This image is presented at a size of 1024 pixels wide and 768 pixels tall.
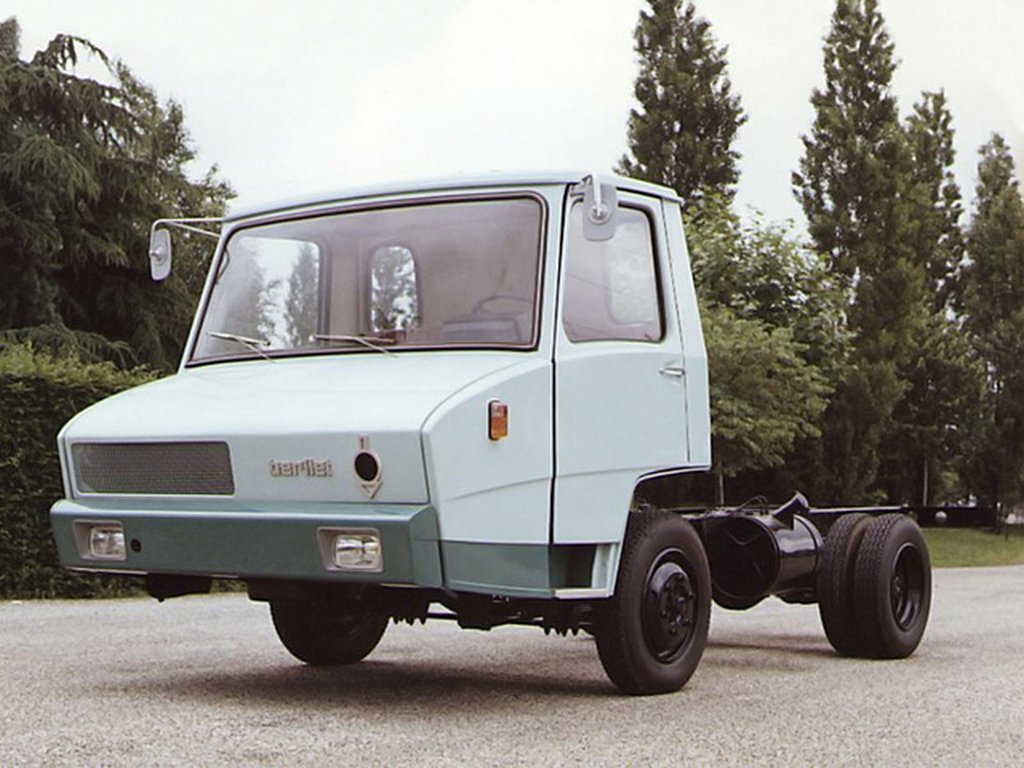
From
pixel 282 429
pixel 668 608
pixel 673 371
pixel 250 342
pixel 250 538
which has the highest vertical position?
pixel 250 342

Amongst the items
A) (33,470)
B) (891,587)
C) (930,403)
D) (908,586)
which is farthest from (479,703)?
(930,403)

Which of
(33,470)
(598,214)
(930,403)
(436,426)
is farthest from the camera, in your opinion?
(930,403)

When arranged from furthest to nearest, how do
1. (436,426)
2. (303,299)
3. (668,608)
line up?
1. (303,299)
2. (668,608)
3. (436,426)

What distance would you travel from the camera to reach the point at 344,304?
27.1 ft

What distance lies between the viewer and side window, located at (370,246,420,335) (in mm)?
8023

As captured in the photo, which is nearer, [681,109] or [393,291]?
[393,291]

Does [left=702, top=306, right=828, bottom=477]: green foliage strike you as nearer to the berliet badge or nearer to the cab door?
the cab door

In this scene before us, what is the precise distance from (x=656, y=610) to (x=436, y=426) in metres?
1.80

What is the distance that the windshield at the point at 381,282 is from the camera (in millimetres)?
7832

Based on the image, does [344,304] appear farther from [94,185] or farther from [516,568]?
[94,185]

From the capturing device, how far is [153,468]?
773 centimetres

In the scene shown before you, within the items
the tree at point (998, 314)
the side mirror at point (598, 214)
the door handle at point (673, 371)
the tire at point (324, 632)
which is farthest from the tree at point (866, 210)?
the side mirror at point (598, 214)

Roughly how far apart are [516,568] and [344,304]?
1.69 meters

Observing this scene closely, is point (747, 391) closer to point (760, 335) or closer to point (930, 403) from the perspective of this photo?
point (760, 335)
